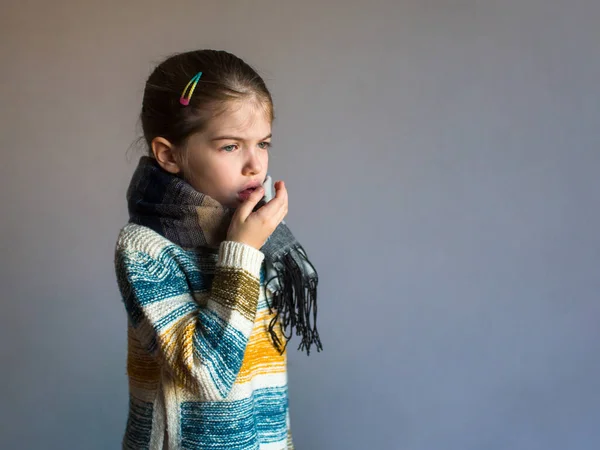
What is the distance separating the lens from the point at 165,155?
3.71 feet

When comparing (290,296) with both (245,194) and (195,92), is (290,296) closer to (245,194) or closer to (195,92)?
(245,194)

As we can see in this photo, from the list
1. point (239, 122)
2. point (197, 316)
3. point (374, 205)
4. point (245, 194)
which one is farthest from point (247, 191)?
point (374, 205)

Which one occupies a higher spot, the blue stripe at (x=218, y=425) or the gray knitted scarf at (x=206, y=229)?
the gray knitted scarf at (x=206, y=229)

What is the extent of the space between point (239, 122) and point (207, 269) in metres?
0.24

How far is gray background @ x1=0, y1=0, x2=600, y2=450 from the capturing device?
1.74 metres

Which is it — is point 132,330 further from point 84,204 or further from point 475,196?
point 475,196

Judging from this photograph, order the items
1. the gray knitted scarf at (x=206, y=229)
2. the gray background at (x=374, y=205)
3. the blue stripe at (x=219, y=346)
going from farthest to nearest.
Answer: the gray background at (x=374, y=205) → the gray knitted scarf at (x=206, y=229) → the blue stripe at (x=219, y=346)

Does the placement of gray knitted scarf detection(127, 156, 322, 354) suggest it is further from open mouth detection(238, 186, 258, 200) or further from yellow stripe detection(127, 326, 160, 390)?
yellow stripe detection(127, 326, 160, 390)

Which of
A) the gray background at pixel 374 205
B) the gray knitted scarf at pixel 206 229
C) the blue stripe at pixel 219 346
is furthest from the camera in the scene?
the gray background at pixel 374 205

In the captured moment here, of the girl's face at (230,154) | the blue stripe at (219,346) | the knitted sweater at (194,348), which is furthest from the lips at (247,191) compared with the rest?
the blue stripe at (219,346)

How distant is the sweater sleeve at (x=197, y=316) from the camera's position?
100 centimetres

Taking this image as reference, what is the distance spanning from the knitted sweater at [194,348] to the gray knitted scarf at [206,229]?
0.03m

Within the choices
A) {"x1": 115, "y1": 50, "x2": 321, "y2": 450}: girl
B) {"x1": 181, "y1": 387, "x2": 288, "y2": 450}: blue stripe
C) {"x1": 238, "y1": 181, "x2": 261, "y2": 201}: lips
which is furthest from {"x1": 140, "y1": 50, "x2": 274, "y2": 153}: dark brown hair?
{"x1": 181, "y1": 387, "x2": 288, "y2": 450}: blue stripe

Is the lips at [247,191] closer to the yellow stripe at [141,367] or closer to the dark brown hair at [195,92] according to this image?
the dark brown hair at [195,92]
